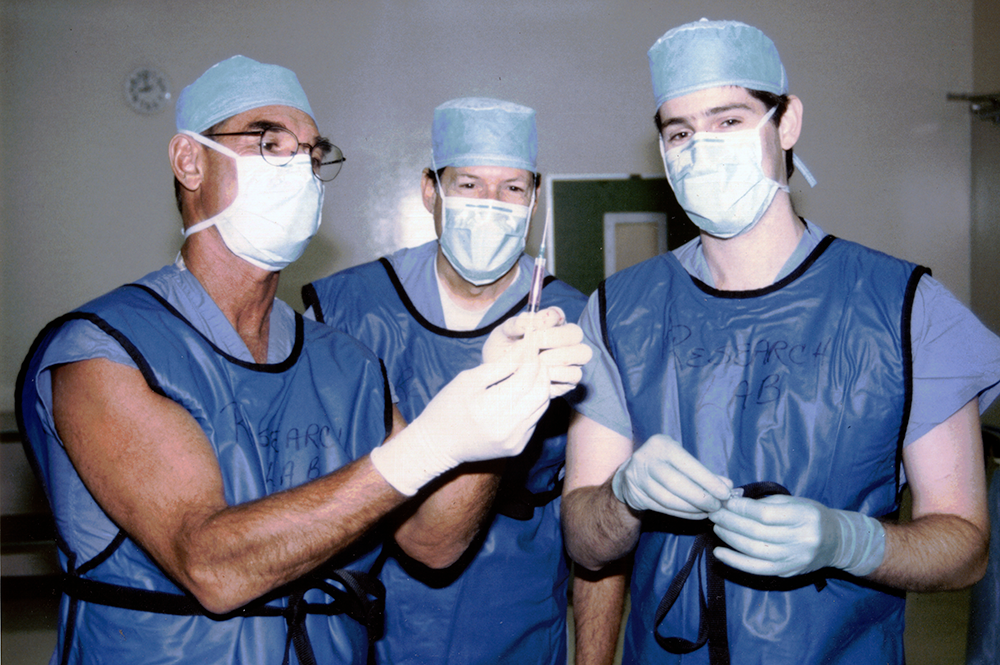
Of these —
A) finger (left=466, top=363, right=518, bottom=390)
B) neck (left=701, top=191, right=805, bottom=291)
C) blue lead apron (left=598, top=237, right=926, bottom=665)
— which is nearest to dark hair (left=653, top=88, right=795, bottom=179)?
neck (left=701, top=191, right=805, bottom=291)

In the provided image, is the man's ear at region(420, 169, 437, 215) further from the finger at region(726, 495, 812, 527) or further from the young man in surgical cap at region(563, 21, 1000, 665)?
the finger at region(726, 495, 812, 527)

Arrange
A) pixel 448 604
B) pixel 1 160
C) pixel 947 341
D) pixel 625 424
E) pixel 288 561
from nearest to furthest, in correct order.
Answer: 1. pixel 288 561
2. pixel 947 341
3. pixel 625 424
4. pixel 448 604
5. pixel 1 160

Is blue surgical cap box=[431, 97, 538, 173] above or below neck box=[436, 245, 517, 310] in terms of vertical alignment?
above

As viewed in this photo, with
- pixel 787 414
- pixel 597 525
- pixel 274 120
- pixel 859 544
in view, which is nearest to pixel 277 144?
pixel 274 120

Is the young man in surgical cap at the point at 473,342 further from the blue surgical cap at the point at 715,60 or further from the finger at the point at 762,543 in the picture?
the finger at the point at 762,543

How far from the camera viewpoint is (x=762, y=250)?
1.29 meters

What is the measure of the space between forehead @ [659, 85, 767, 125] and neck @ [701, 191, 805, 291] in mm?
170

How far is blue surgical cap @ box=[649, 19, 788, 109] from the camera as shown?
49.1 inches

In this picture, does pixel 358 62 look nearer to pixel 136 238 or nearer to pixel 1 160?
pixel 136 238

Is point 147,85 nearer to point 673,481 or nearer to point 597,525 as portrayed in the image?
point 597,525

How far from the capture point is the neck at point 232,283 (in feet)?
4.28

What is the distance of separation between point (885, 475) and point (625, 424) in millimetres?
415

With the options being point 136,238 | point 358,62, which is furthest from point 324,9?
point 136,238

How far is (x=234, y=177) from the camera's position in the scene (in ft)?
4.33
